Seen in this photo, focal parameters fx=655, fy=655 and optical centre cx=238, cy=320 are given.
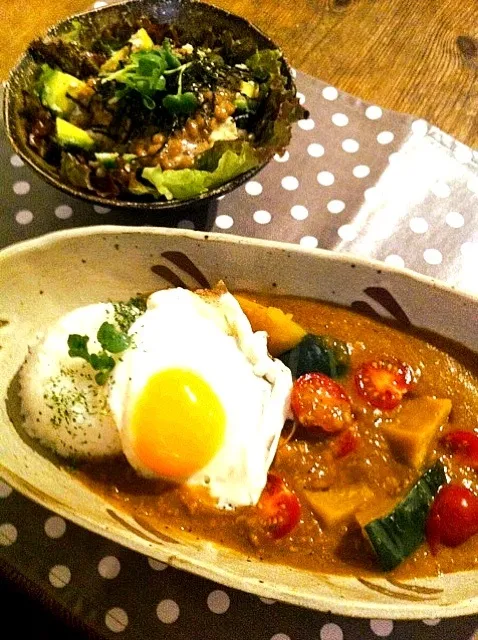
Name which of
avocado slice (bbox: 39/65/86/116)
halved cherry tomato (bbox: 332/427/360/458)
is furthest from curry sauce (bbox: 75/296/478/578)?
avocado slice (bbox: 39/65/86/116)

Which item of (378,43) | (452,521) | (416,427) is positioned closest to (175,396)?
(416,427)

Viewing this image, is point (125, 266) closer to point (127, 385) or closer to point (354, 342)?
point (127, 385)

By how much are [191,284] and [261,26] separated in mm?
1666

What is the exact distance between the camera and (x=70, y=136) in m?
2.44

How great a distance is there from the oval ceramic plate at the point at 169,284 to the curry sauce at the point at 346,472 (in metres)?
0.04

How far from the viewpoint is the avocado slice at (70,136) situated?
2.43 meters

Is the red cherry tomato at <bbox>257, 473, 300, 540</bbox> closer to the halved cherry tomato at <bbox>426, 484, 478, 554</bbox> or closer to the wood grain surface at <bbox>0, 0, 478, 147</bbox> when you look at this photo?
the halved cherry tomato at <bbox>426, 484, 478, 554</bbox>

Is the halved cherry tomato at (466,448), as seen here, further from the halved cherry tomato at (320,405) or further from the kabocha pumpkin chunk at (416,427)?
the halved cherry tomato at (320,405)

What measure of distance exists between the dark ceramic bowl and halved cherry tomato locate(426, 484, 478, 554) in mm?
1267

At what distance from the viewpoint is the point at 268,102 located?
2541mm

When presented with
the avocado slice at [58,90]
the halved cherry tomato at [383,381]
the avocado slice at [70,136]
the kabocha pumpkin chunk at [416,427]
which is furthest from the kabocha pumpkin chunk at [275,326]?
the avocado slice at [58,90]

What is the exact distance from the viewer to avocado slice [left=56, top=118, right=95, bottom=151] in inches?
95.8

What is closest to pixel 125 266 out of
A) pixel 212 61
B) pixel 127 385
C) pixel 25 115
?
pixel 127 385

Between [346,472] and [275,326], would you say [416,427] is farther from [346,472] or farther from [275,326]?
[275,326]
